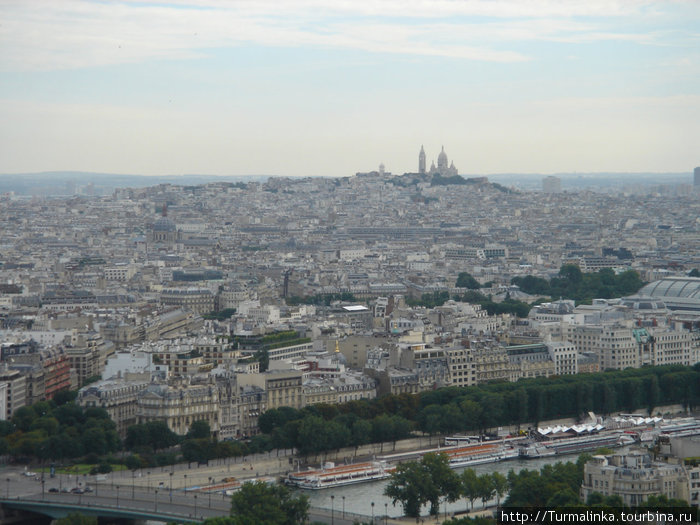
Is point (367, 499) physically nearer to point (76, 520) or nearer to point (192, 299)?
point (76, 520)

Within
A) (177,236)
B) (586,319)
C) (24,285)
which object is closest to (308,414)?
(586,319)

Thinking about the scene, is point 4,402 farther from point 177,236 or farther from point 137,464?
point 177,236

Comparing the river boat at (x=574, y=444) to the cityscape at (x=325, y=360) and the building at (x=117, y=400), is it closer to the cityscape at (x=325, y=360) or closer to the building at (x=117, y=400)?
the cityscape at (x=325, y=360)

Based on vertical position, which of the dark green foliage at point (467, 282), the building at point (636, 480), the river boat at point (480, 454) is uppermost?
the building at point (636, 480)

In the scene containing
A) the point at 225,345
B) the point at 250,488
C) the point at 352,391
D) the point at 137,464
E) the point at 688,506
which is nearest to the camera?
the point at 688,506

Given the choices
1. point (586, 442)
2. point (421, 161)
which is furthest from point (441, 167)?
point (586, 442)

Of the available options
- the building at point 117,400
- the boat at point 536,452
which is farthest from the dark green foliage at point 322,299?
the boat at point 536,452
